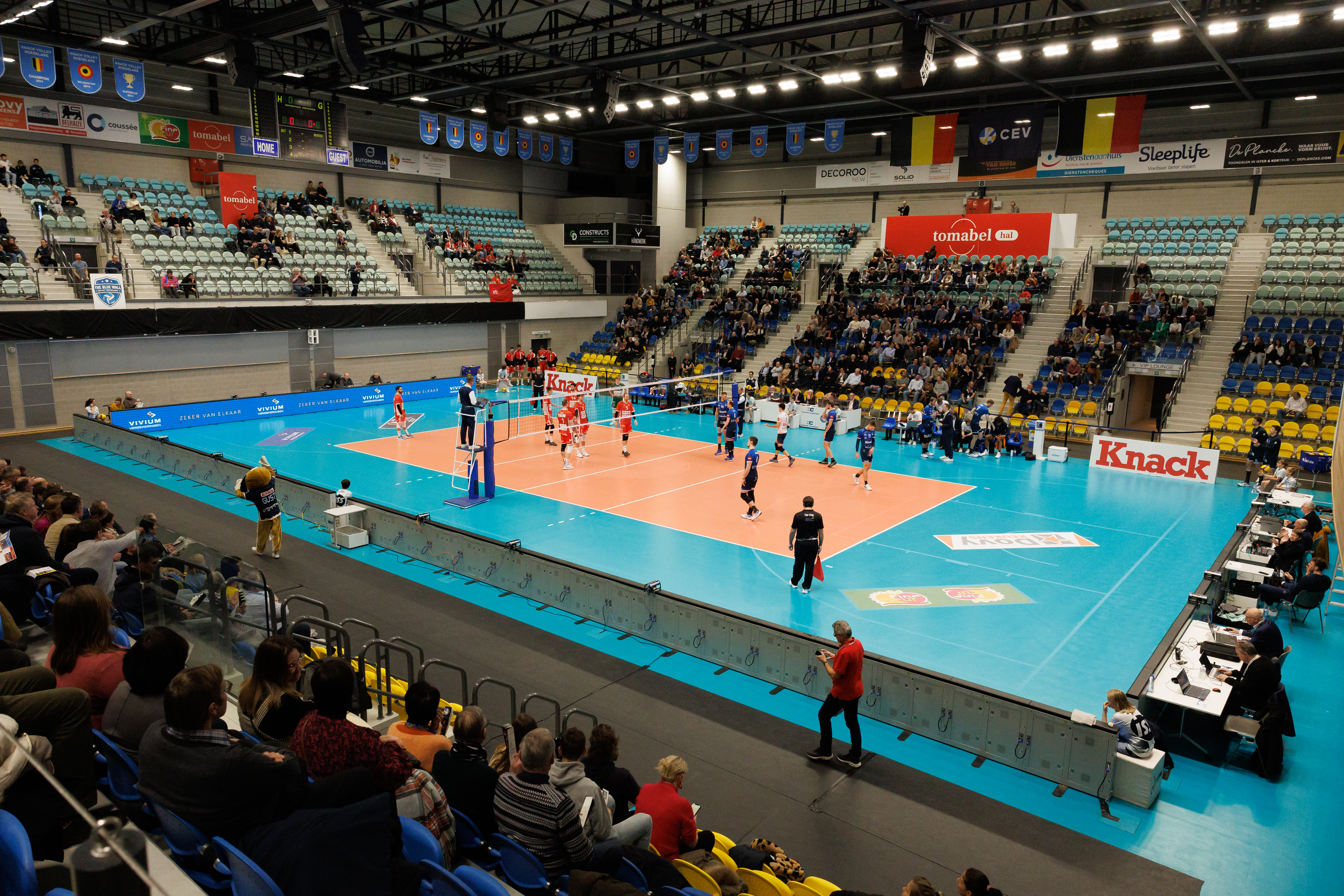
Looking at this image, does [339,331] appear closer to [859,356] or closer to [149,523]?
[859,356]

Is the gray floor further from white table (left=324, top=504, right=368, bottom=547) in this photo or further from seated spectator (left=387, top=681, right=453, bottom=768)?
seated spectator (left=387, top=681, right=453, bottom=768)

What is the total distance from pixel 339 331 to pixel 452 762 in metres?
31.9

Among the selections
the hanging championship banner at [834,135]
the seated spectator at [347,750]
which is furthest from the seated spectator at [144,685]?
the hanging championship banner at [834,135]

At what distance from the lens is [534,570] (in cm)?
1251

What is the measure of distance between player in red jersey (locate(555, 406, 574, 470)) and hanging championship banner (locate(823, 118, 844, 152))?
1380 centimetres

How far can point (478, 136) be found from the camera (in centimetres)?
2919

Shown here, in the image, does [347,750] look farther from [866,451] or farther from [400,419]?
[400,419]

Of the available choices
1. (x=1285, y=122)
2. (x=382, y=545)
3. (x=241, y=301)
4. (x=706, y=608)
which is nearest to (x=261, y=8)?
(x=241, y=301)

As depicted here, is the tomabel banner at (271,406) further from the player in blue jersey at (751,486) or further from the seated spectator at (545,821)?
the seated spectator at (545,821)

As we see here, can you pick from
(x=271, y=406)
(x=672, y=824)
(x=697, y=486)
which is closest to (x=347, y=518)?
(x=697, y=486)

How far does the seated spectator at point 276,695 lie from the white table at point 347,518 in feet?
32.9

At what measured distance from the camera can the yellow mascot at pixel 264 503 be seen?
42.7 ft

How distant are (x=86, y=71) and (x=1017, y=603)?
25028 millimetres

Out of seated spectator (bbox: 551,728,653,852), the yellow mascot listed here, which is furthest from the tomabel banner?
seated spectator (bbox: 551,728,653,852)
